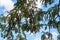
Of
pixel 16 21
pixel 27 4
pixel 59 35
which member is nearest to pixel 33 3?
pixel 27 4

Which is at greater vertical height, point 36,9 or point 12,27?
point 36,9

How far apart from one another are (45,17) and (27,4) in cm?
49

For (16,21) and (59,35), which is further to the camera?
(16,21)

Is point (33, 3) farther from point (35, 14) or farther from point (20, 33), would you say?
point (20, 33)

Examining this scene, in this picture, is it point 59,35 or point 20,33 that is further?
point 20,33

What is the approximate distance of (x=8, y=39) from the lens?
559cm

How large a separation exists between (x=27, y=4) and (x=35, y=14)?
→ 264mm

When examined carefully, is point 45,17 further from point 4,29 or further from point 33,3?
point 4,29

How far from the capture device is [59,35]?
513 centimetres

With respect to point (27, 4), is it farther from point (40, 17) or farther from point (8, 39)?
point (8, 39)

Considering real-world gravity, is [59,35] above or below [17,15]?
below

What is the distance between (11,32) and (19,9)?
54 cm

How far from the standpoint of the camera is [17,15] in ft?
17.9

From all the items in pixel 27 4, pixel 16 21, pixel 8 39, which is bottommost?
pixel 8 39
